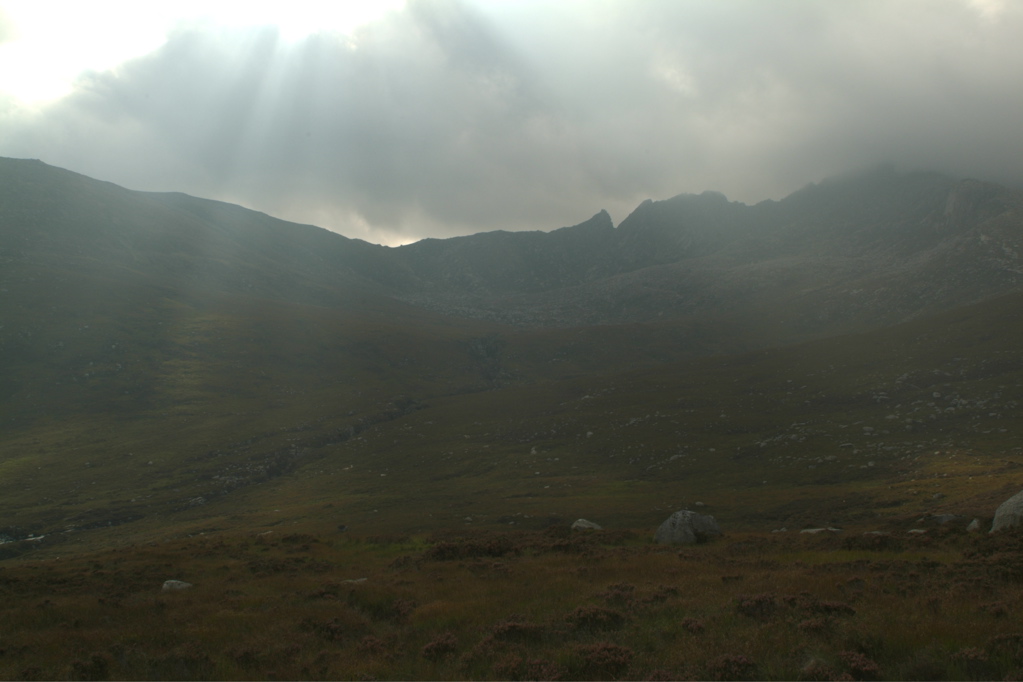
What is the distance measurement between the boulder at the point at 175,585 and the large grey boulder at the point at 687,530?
2271 cm

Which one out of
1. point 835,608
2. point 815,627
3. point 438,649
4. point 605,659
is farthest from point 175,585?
point 835,608

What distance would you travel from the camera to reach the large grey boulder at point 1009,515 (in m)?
23.6

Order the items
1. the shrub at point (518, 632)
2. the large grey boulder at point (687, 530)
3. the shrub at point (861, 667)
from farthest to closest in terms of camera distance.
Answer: the large grey boulder at point (687, 530)
the shrub at point (518, 632)
the shrub at point (861, 667)

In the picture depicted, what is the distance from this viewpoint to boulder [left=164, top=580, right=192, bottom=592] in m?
24.0

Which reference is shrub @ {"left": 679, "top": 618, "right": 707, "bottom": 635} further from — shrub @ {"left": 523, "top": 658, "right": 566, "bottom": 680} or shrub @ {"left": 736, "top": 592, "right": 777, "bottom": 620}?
shrub @ {"left": 523, "top": 658, "right": 566, "bottom": 680}

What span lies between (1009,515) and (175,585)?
35.5m

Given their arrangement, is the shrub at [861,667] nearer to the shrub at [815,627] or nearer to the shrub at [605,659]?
the shrub at [815,627]

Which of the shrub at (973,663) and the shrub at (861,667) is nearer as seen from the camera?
the shrub at (973,663)

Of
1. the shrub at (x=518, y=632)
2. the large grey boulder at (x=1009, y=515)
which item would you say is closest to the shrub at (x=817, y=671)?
the shrub at (x=518, y=632)

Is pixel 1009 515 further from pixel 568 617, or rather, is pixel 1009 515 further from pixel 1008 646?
pixel 568 617

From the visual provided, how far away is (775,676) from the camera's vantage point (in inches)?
481

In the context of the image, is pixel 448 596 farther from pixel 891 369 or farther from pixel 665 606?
pixel 891 369

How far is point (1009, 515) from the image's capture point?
24.1 m

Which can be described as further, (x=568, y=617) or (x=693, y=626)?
(x=568, y=617)
